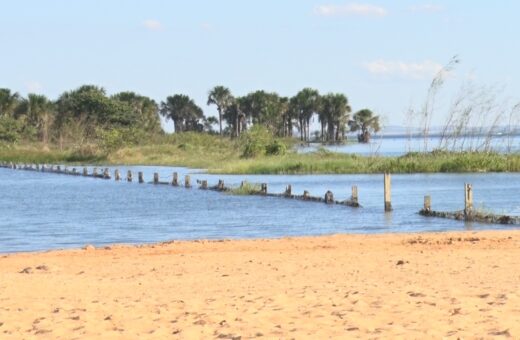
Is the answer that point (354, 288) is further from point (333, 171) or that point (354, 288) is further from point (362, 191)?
point (333, 171)

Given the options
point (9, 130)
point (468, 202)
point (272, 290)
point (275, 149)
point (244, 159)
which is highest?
point (9, 130)

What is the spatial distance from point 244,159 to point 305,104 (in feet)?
216

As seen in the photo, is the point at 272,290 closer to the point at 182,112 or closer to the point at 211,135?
the point at 211,135

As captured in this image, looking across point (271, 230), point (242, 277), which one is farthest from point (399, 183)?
point (242, 277)

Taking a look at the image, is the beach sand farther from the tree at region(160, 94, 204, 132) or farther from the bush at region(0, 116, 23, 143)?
the tree at region(160, 94, 204, 132)

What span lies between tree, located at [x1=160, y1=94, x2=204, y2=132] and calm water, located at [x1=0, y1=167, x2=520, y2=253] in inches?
3471

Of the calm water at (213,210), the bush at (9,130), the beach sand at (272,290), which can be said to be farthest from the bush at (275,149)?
the beach sand at (272,290)

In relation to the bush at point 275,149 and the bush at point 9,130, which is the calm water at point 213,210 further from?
the bush at point 9,130

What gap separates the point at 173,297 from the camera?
44.4 feet

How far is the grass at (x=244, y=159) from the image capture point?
190 ft

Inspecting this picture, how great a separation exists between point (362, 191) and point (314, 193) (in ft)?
8.35

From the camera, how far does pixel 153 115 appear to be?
136 m

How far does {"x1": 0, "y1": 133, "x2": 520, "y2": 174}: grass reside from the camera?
5781 centimetres

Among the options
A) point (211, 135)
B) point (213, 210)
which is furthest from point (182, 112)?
point (213, 210)
